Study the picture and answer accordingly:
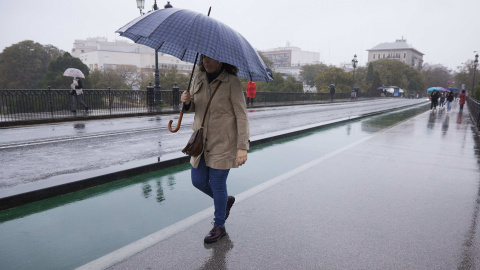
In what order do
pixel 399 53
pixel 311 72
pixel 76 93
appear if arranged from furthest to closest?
pixel 399 53
pixel 311 72
pixel 76 93

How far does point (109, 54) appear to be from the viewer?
343 ft

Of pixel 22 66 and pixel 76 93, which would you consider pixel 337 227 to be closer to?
pixel 76 93

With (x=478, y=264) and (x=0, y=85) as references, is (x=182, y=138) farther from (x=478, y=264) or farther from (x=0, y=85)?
(x=0, y=85)

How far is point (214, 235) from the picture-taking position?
306cm

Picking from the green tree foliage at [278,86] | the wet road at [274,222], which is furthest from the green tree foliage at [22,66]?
the wet road at [274,222]

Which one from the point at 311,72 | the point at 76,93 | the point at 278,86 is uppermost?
the point at 311,72

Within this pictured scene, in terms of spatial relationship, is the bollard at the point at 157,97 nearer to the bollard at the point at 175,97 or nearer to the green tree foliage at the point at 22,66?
the bollard at the point at 175,97

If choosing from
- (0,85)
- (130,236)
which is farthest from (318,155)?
(0,85)

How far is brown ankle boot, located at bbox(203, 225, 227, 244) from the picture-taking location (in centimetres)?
302

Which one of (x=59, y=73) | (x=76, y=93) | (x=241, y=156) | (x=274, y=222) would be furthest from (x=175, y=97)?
(x=59, y=73)

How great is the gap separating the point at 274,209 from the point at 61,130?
8.77 m

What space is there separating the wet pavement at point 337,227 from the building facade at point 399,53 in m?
150

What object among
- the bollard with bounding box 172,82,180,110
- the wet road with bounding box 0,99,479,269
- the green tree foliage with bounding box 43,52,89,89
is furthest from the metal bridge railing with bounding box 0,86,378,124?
the green tree foliage with bounding box 43,52,89,89

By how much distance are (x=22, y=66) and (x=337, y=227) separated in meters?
53.2
